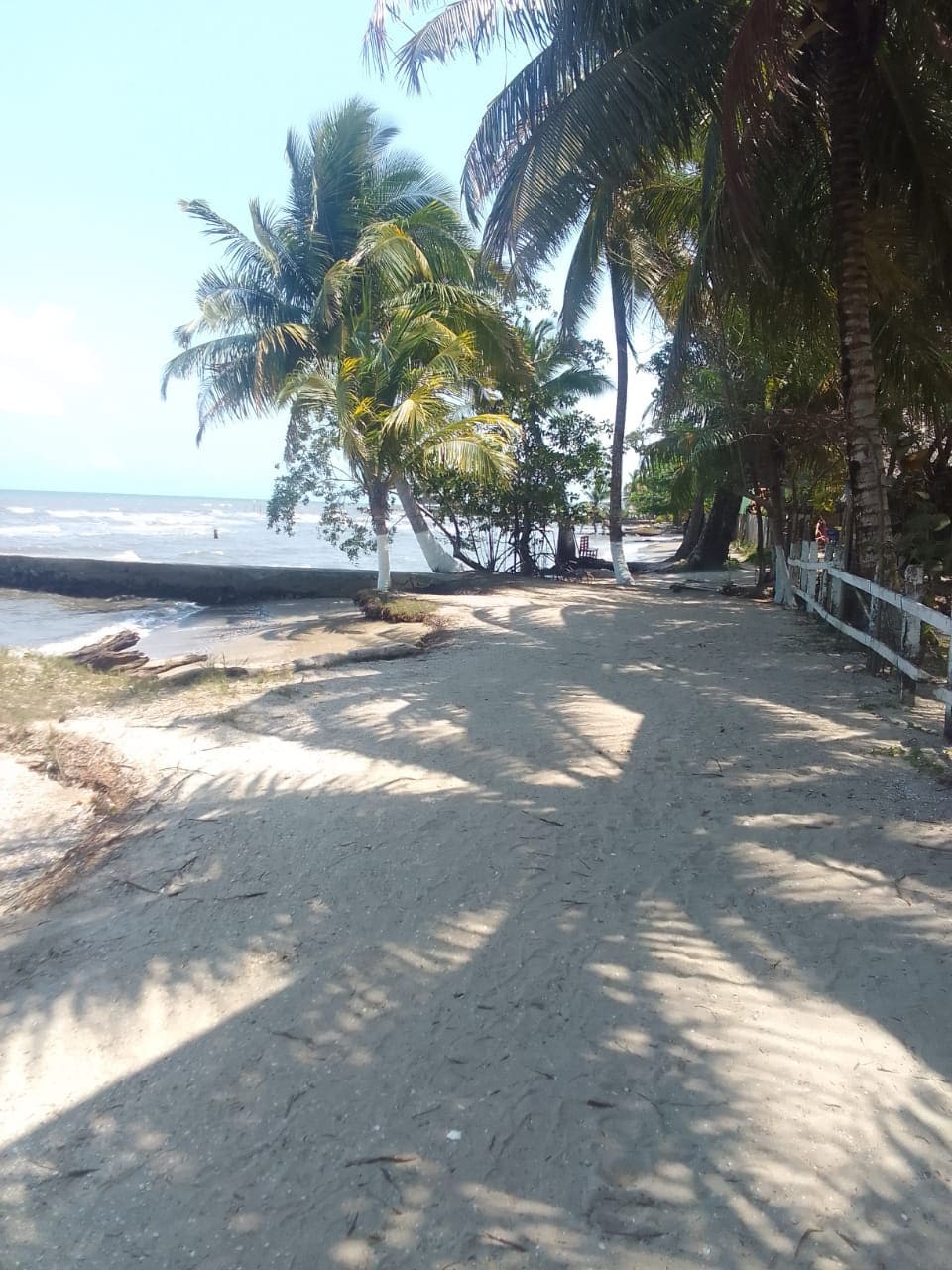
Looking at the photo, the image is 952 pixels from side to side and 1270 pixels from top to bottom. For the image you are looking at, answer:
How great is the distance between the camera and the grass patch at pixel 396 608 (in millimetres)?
11671

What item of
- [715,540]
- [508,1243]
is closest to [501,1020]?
[508,1243]

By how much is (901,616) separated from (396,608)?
22.8 feet

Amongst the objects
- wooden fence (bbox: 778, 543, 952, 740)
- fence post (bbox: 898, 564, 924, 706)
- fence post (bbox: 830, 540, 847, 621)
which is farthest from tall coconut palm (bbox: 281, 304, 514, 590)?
fence post (bbox: 898, 564, 924, 706)

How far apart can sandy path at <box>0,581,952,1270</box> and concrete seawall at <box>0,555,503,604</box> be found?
11474 mm

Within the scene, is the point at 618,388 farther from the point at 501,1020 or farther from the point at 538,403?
the point at 501,1020

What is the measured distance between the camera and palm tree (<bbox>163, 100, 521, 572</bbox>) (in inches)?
667

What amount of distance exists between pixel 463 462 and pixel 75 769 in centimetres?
780

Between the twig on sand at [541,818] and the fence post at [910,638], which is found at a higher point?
the fence post at [910,638]

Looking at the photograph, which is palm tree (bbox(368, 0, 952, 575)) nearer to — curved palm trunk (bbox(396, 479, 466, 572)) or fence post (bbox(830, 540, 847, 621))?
fence post (bbox(830, 540, 847, 621))

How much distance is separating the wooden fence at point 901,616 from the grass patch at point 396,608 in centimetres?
476

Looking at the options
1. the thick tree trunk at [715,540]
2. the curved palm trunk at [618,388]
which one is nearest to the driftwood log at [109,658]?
the curved palm trunk at [618,388]

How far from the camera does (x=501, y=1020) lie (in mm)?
2795

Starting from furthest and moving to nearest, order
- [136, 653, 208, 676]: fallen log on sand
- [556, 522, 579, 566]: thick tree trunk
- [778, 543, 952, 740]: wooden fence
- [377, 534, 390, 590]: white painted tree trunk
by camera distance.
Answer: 1. [556, 522, 579, 566]: thick tree trunk
2. [377, 534, 390, 590]: white painted tree trunk
3. [136, 653, 208, 676]: fallen log on sand
4. [778, 543, 952, 740]: wooden fence

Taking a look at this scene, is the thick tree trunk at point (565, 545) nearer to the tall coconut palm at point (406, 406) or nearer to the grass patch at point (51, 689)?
the tall coconut palm at point (406, 406)
